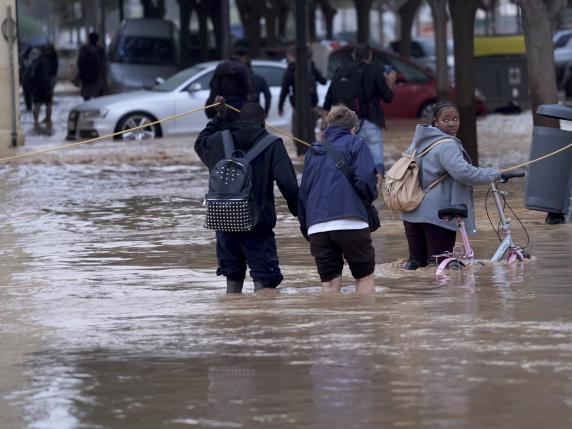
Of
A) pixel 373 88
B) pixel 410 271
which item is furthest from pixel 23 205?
pixel 410 271

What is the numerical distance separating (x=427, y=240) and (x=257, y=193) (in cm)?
172

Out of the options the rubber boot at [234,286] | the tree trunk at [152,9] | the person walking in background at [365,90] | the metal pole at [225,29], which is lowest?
the rubber boot at [234,286]

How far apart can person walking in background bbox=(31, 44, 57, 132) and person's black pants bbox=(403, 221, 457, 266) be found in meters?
19.2

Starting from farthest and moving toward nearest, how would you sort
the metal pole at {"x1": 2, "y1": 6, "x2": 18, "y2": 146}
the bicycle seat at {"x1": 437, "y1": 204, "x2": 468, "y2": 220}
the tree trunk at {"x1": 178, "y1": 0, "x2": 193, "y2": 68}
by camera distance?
the tree trunk at {"x1": 178, "y1": 0, "x2": 193, "y2": 68}
the metal pole at {"x1": 2, "y1": 6, "x2": 18, "y2": 146}
the bicycle seat at {"x1": 437, "y1": 204, "x2": 468, "y2": 220}

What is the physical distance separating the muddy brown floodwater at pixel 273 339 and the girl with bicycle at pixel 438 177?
Answer: 299mm

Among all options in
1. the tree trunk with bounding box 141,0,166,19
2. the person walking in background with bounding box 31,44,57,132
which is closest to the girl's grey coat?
the person walking in background with bounding box 31,44,57,132

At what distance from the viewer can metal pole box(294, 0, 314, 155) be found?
21766mm

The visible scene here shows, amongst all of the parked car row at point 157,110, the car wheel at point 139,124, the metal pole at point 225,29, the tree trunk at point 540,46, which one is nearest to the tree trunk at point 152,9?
the metal pole at point 225,29

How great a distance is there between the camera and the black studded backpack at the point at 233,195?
9758mm

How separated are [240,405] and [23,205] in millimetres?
10024

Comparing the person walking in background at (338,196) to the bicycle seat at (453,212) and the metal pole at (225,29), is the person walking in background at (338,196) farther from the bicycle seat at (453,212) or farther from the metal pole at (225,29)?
the metal pole at (225,29)

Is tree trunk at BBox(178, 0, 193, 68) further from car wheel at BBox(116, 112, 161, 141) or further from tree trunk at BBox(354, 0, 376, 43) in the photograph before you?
car wheel at BBox(116, 112, 161, 141)

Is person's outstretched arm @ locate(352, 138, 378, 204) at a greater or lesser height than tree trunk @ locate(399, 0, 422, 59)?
lesser

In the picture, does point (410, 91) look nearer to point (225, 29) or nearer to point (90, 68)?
point (225, 29)
